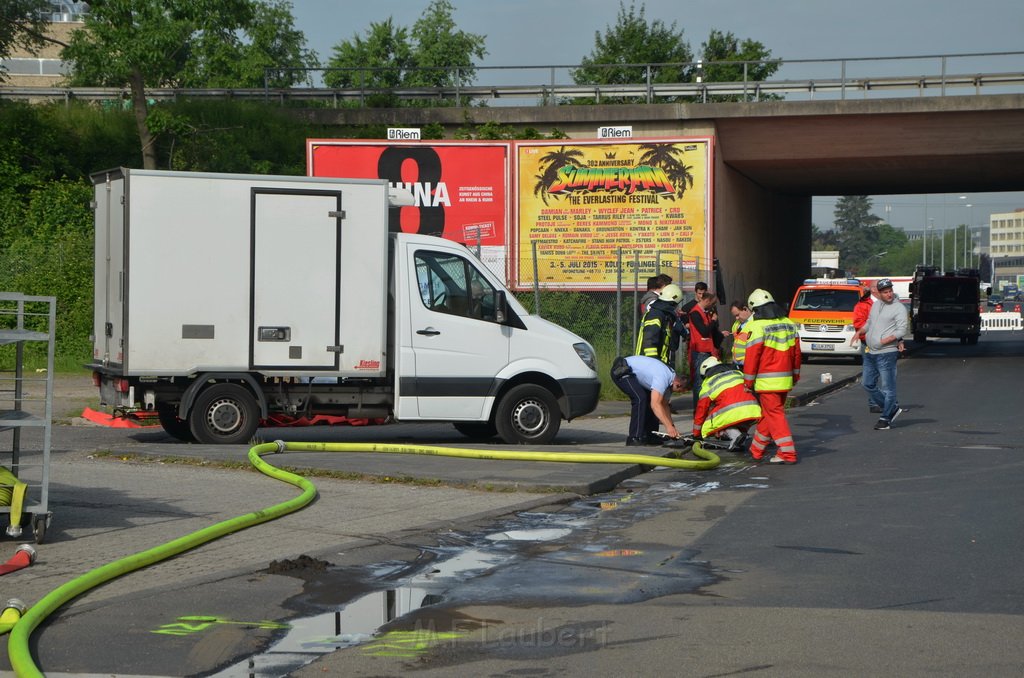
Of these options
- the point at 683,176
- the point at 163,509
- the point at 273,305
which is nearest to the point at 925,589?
the point at 163,509

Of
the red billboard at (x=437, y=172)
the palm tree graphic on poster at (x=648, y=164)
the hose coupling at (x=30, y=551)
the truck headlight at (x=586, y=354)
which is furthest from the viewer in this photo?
the palm tree graphic on poster at (x=648, y=164)

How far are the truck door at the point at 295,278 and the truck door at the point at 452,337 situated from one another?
0.90 m

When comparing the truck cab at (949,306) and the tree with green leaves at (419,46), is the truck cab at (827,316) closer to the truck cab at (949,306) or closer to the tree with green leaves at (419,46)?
the truck cab at (949,306)

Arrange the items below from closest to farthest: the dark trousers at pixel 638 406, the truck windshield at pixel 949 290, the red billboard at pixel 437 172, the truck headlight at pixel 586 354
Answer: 1. the dark trousers at pixel 638 406
2. the truck headlight at pixel 586 354
3. the red billboard at pixel 437 172
4. the truck windshield at pixel 949 290

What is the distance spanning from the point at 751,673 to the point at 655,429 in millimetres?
9244

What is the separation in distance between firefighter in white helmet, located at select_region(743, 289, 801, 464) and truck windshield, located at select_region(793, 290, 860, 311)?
20.9 m

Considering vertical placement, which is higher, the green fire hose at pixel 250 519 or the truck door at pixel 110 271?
the truck door at pixel 110 271

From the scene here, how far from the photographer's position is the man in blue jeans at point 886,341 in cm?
1691

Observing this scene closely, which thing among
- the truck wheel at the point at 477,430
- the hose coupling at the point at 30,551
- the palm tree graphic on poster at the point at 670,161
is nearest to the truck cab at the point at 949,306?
the palm tree graphic on poster at the point at 670,161

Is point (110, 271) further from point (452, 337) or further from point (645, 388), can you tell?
point (645, 388)

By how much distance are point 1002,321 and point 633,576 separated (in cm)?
7574

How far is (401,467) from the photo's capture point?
12.0 m

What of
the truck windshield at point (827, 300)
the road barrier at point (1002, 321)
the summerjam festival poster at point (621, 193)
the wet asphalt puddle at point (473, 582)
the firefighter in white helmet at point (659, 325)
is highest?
the summerjam festival poster at point (621, 193)

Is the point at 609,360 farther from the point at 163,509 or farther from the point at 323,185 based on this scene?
the point at 163,509
